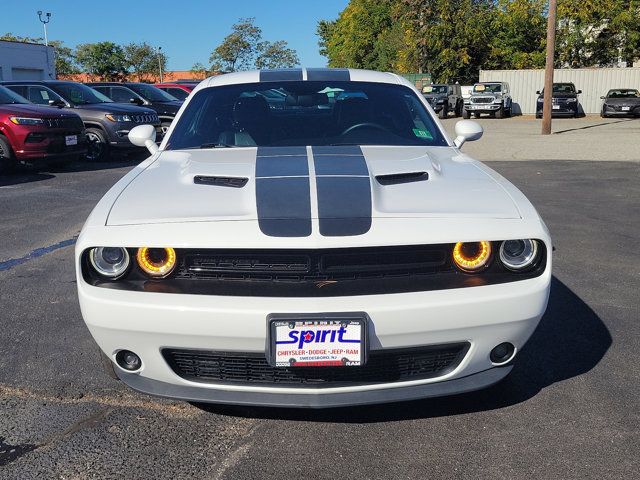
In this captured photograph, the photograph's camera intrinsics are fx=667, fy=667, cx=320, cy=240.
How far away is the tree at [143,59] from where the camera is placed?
76.3m

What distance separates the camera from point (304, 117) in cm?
402

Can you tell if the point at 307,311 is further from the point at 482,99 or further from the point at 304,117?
the point at 482,99

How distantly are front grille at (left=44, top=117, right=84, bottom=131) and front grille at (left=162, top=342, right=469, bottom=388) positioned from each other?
9616 mm

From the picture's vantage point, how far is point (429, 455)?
2635 mm

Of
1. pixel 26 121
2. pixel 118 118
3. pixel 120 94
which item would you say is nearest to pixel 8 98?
pixel 26 121

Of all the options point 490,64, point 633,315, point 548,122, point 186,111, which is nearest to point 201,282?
point 186,111

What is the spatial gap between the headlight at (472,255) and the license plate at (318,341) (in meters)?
0.50

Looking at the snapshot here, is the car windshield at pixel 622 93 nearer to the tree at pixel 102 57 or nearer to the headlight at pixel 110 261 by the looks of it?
the headlight at pixel 110 261

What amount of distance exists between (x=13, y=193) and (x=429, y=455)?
8374 millimetres

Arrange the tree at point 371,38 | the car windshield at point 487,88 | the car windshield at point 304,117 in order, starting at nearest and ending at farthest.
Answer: the car windshield at point 304,117, the car windshield at point 487,88, the tree at point 371,38

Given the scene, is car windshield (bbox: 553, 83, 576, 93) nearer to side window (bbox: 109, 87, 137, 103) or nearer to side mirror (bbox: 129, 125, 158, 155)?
side window (bbox: 109, 87, 137, 103)

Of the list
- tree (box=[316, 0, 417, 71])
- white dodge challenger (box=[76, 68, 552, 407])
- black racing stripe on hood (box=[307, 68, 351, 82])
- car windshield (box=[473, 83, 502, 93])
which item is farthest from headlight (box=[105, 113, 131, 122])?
tree (box=[316, 0, 417, 71])

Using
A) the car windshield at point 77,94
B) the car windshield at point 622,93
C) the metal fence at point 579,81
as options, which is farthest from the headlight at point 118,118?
the metal fence at point 579,81

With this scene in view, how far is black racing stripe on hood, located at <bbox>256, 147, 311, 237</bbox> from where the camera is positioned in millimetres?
2463
